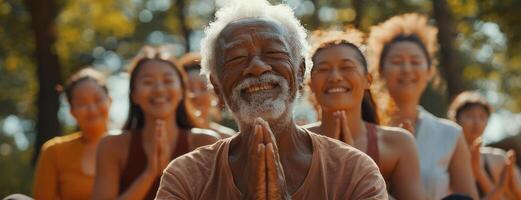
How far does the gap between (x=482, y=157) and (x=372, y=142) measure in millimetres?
3281

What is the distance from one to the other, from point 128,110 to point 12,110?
2162cm

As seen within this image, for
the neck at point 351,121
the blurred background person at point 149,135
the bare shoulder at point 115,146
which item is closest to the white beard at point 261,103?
the neck at point 351,121

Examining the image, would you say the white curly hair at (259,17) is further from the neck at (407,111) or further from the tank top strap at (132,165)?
the neck at (407,111)

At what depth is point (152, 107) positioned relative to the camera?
7.66 metres

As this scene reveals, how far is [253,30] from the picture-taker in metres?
4.57

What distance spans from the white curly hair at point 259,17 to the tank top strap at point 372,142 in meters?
1.77

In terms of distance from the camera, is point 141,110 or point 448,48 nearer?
point 141,110

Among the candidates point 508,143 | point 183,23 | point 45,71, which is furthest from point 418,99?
point 183,23

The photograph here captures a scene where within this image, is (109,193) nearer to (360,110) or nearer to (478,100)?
(360,110)

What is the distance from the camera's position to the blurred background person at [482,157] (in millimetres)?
8609

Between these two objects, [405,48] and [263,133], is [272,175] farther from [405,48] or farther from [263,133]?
[405,48]

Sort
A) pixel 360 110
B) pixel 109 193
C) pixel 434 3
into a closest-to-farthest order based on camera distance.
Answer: pixel 360 110 → pixel 109 193 → pixel 434 3

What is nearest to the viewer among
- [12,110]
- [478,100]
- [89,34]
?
[478,100]

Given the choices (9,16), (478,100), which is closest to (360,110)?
(478,100)
